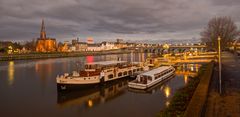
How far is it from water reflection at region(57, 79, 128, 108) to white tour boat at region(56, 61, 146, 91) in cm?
108

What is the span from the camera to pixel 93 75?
37.8m

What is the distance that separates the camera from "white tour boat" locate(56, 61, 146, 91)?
1321 inches

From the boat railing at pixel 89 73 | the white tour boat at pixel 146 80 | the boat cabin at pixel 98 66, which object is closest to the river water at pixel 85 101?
the white tour boat at pixel 146 80

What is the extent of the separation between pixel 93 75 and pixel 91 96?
610 centimetres

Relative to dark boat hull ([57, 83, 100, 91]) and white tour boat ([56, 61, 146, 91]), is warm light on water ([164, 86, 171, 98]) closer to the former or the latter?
white tour boat ([56, 61, 146, 91])

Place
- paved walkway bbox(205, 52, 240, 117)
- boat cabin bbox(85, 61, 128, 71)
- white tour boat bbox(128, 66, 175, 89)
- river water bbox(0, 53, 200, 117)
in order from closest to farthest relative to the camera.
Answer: paved walkway bbox(205, 52, 240, 117)
river water bbox(0, 53, 200, 117)
white tour boat bbox(128, 66, 175, 89)
boat cabin bbox(85, 61, 128, 71)

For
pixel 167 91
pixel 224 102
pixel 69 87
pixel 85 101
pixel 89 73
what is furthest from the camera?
pixel 89 73

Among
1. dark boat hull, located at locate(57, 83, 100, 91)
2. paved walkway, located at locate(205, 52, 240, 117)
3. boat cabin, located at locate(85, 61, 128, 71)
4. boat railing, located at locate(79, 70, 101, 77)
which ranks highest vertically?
boat cabin, located at locate(85, 61, 128, 71)

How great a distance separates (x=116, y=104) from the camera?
91.4 ft

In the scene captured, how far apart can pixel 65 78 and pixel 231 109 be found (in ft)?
A: 79.4

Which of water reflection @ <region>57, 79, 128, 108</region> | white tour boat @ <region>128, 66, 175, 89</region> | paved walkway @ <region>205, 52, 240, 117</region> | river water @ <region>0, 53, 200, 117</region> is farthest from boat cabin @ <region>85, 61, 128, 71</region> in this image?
paved walkway @ <region>205, 52, 240, 117</region>

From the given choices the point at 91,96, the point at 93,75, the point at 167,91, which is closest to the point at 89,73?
the point at 93,75

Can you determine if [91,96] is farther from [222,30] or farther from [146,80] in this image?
[222,30]

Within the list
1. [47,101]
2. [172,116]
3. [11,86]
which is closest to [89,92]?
[47,101]
